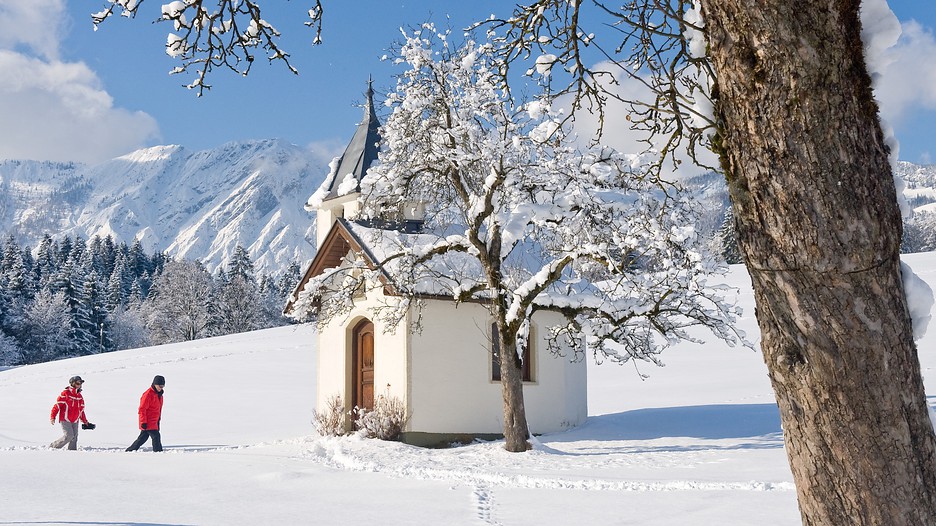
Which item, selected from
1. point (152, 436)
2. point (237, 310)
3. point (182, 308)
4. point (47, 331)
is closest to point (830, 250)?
point (152, 436)

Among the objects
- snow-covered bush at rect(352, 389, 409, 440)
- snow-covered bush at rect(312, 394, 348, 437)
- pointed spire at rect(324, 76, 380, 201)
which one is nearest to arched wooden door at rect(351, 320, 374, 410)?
snow-covered bush at rect(312, 394, 348, 437)

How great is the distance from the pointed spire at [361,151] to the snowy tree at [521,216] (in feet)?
18.5

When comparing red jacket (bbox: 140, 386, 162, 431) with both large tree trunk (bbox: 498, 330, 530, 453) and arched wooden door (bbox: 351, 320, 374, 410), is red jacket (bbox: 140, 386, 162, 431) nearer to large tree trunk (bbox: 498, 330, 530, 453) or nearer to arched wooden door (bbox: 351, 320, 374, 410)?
arched wooden door (bbox: 351, 320, 374, 410)

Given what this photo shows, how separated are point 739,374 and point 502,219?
56.3 ft

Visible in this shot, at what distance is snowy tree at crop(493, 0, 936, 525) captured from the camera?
2.73 meters

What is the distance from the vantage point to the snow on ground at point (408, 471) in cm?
762

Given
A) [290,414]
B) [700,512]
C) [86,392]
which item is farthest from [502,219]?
[86,392]

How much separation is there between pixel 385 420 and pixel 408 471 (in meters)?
4.41

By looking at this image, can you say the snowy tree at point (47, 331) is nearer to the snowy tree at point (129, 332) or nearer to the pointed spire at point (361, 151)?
the snowy tree at point (129, 332)

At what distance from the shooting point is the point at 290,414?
24125 mm

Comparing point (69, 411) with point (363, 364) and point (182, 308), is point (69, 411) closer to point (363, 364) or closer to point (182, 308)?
point (363, 364)

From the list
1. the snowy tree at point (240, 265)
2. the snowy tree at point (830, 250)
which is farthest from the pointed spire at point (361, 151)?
the snowy tree at point (240, 265)

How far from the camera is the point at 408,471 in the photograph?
38.1 ft

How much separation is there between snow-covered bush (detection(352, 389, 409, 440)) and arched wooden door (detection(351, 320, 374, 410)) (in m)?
1.52
